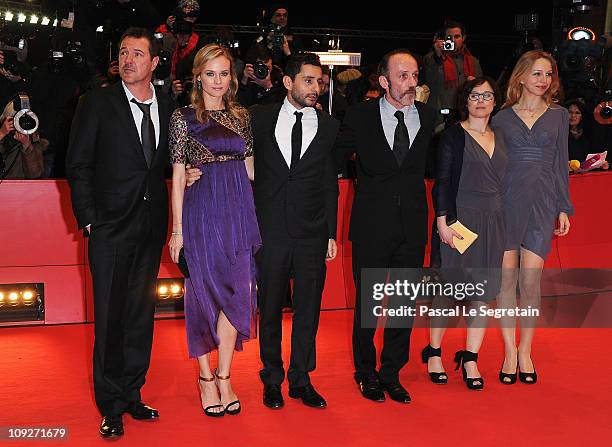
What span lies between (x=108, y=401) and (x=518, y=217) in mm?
2411

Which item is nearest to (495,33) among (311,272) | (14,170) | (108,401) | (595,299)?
(595,299)

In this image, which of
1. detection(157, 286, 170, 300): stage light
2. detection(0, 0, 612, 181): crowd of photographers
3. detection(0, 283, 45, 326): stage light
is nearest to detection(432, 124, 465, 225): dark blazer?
detection(0, 0, 612, 181): crowd of photographers

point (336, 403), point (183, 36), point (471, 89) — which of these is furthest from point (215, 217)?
point (183, 36)

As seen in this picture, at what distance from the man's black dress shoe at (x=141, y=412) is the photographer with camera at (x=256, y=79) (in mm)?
3490

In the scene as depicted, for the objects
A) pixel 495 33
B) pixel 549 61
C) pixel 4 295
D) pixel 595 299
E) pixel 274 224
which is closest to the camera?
pixel 274 224

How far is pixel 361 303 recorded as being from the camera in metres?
4.69

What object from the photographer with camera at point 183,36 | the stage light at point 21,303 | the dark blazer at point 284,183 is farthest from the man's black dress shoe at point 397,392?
the photographer with camera at point 183,36

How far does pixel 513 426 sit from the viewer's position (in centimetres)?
432

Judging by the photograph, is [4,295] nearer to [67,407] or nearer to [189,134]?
[67,407]

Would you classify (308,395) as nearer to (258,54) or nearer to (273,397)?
(273,397)

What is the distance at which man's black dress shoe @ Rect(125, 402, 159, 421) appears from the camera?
14.3 feet

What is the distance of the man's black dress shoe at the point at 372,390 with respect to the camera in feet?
15.2

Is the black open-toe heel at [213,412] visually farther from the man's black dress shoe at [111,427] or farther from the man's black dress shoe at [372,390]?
the man's black dress shoe at [372,390]

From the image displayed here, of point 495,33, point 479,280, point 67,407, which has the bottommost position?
point 67,407
